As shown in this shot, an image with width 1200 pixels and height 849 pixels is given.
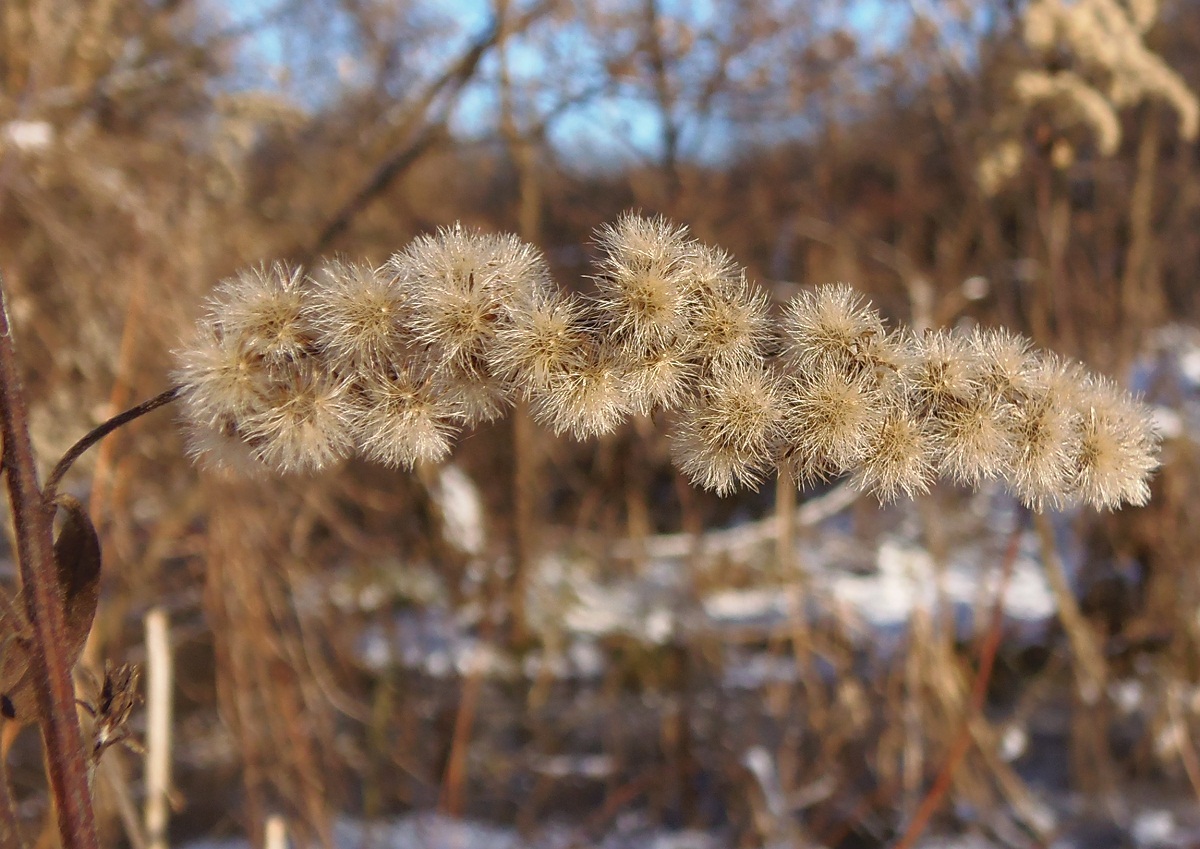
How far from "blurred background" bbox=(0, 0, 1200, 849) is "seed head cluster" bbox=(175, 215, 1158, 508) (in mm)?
1481

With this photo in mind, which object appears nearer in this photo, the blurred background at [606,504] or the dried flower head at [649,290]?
the dried flower head at [649,290]

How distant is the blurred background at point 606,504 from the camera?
336cm

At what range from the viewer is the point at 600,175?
6.56 meters

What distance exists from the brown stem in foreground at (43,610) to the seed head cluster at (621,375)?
0.13 meters

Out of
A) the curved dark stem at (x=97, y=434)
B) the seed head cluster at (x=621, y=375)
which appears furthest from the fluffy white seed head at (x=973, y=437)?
the curved dark stem at (x=97, y=434)

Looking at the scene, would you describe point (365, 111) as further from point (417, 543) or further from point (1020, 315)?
point (1020, 315)

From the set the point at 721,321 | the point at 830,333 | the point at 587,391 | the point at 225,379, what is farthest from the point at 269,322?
the point at 830,333

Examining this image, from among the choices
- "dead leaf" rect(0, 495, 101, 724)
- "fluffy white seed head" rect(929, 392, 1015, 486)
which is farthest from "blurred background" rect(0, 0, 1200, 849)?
"fluffy white seed head" rect(929, 392, 1015, 486)

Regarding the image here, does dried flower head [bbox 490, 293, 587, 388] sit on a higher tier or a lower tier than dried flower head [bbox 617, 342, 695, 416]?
higher

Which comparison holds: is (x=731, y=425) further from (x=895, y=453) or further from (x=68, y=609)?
(x=68, y=609)

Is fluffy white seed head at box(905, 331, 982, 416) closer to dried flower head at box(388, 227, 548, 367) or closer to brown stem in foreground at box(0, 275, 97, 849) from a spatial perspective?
dried flower head at box(388, 227, 548, 367)

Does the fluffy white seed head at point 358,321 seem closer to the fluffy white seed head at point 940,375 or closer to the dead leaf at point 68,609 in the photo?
the dead leaf at point 68,609

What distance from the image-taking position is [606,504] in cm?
652

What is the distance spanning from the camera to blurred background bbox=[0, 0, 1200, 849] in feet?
11.0
